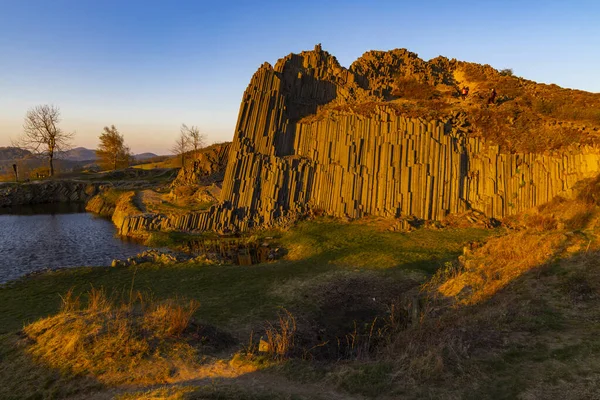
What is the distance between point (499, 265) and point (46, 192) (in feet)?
→ 173

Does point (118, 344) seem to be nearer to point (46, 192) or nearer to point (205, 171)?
point (205, 171)

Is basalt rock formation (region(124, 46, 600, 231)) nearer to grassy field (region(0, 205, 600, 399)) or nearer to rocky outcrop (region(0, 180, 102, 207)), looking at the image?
grassy field (region(0, 205, 600, 399))

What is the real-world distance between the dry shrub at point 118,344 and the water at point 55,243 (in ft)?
38.0

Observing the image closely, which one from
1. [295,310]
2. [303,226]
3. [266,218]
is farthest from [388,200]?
[295,310]

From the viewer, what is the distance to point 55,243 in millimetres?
24281

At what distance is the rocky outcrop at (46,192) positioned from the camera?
4253 centimetres

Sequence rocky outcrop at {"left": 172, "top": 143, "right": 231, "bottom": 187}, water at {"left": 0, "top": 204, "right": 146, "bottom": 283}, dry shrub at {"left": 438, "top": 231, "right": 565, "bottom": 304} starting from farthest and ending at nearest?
rocky outcrop at {"left": 172, "top": 143, "right": 231, "bottom": 187}, water at {"left": 0, "top": 204, "right": 146, "bottom": 283}, dry shrub at {"left": 438, "top": 231, "right": 565, "bottom": 304}

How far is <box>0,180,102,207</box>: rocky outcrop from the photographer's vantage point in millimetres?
42531

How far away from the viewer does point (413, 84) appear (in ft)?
113

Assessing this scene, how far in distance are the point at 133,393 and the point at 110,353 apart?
1.70 metres

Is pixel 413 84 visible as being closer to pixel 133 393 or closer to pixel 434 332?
pixel 434 332

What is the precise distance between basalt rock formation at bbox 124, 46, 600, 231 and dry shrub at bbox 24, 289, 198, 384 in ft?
56.4

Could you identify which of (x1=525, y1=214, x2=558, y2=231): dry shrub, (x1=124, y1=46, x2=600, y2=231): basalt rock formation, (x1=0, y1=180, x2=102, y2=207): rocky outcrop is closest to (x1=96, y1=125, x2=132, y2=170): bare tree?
(x1=0, y1=180, x2=102, y2=207): rocky outcrop

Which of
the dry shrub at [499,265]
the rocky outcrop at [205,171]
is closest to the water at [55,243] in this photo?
the rocky outcrop at [205,171]
